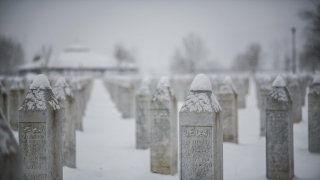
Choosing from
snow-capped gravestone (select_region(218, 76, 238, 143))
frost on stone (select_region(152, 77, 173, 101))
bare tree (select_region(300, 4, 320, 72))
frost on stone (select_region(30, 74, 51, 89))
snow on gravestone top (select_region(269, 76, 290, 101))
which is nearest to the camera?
frost on stone (select_region(30, 74, 51, 89))

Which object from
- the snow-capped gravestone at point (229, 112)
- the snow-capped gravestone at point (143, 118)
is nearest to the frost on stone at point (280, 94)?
the snow-capped gravestone at point (229, 112)

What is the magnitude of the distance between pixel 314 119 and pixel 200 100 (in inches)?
251

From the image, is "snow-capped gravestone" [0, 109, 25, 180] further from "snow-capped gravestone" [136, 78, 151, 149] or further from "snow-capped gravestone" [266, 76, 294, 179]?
"snow-capped gravestone" [136, 78, 151, 149]

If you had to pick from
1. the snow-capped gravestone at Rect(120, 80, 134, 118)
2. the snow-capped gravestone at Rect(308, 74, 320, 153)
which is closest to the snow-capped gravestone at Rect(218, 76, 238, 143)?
the snow-capped gravestone at Rect(308, 74, 320, 153)

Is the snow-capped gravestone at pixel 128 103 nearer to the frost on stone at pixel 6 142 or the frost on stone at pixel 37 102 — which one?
the frost on stone at pixel 37 102

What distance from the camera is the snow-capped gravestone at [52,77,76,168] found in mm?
11633

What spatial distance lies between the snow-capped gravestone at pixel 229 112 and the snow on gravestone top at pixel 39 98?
7.56 metres

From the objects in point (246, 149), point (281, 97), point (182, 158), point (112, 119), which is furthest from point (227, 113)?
point (112, 119)

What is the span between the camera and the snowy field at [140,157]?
10757mm

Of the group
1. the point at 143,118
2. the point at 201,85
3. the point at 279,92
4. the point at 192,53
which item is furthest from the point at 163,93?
the point at 192,53

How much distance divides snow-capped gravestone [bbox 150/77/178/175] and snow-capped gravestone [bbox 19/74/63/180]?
3666 millimetres

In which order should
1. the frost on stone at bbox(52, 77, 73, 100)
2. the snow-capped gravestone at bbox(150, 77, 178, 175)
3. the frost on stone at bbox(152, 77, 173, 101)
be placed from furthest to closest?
the frost on stone at bbox(52, 77, 73, 100) < the frost on stone at bbox(152, 77, 173, 101) < the snow-capped gravestone at bbox(150, 77, 178, 175)

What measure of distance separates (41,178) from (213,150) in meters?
3.13

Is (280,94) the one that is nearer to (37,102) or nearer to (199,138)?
(199,138)
